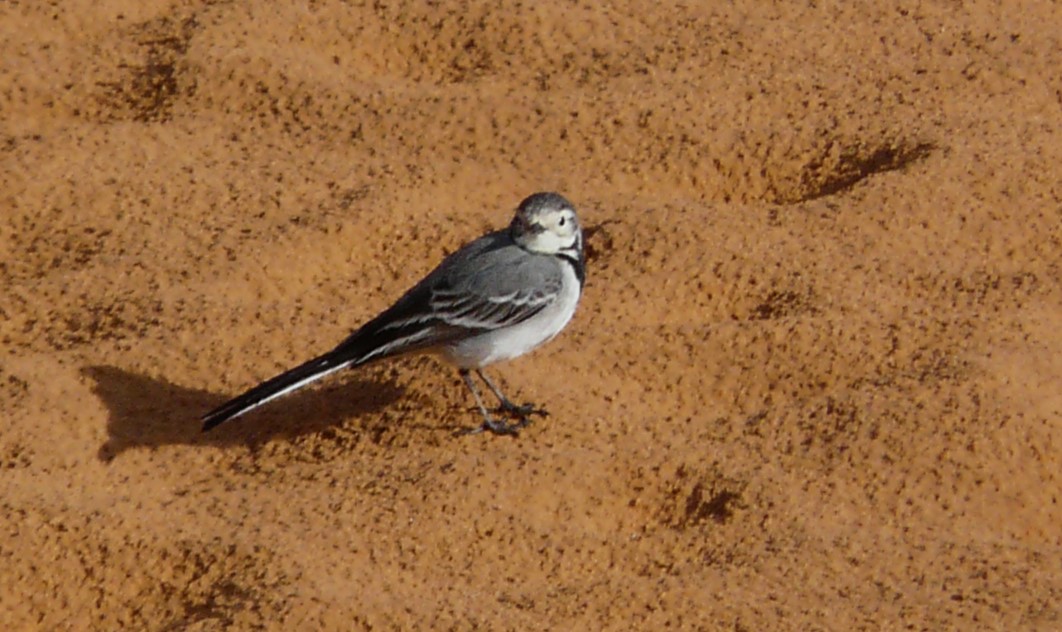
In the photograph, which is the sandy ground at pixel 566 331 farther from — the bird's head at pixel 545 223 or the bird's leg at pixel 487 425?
the bird's head at pixel 545 223

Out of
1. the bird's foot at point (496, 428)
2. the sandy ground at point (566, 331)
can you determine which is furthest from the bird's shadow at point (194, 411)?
the bird's foot at point (496, 428)

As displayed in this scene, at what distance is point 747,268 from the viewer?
6023 millimetres

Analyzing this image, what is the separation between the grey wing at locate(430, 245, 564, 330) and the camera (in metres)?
5.59

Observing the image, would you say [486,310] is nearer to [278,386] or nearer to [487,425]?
[487,425]

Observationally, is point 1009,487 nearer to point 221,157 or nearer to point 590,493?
point 590,493

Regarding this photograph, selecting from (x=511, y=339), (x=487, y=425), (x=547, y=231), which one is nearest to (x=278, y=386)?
(x=487, y=425)

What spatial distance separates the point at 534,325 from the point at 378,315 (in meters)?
0.51

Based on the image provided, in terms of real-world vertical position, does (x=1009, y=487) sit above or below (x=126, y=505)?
above

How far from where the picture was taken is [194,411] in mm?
5629

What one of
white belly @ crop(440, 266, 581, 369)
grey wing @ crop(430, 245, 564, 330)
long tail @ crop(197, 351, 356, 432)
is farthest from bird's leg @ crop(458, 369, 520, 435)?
long tail @ crop(197, 351, 356, 432)

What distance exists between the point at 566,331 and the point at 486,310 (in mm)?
387

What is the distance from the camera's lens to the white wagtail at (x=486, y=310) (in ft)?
17.6

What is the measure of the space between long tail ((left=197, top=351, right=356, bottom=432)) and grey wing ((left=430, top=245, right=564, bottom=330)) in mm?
394

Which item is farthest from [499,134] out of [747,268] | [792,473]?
[792,473]
